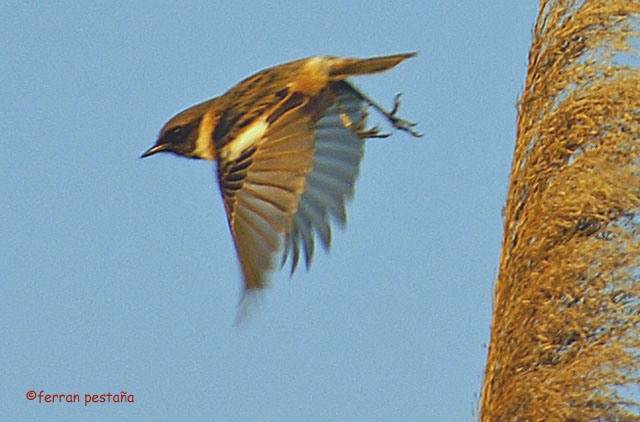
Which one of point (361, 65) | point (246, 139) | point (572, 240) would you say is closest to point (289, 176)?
point (246, 139)

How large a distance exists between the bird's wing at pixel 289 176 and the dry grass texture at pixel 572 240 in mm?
472

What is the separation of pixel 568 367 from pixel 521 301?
119 mm

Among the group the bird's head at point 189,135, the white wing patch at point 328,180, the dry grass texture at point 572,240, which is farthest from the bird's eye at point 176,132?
the dry grass texture at point 572,240

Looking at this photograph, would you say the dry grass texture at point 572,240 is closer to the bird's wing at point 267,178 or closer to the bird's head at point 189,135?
the bird's wing at point 267,178

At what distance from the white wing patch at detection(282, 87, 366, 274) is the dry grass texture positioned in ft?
1.49

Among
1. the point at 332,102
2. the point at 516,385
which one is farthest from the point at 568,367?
the point at 332,102

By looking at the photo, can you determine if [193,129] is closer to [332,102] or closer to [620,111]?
[332,102]

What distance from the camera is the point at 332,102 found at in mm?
2305

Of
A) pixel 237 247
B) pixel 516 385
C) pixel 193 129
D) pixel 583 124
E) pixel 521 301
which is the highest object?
pixel 193 129

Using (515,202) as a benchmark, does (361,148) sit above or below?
above

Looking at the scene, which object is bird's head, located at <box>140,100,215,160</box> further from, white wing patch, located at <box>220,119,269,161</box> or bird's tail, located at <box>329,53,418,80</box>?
bird's tail, located at <box>329,53,418,80</box>

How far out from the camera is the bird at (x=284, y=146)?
6.61 ft

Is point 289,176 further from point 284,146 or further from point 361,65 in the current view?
point 361,65

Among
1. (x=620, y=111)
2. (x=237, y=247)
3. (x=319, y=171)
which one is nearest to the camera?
(x=620, y=111)
